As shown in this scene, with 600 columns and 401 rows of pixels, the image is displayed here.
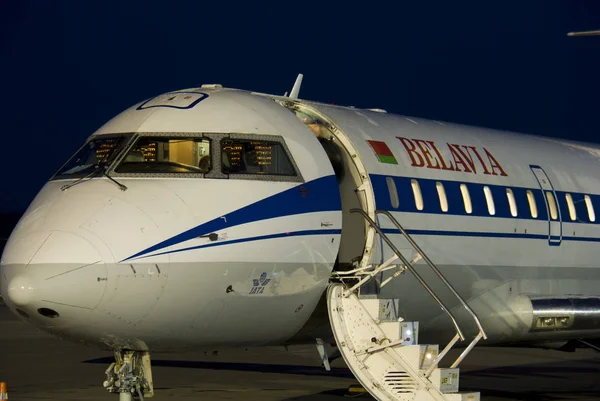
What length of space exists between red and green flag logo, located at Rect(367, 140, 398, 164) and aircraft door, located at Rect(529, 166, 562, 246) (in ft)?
13.3

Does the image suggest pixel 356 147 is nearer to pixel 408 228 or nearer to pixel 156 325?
pixel 408 228

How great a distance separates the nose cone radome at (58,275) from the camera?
1345 centimetres

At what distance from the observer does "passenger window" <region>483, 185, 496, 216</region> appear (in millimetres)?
19000

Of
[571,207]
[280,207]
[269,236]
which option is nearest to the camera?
[269,236]

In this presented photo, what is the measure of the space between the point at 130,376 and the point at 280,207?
272 cm

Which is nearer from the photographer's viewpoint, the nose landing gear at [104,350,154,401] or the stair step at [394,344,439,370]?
the nose landing gear at [104,350,154,401]

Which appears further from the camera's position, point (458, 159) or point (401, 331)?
point (458, 159)

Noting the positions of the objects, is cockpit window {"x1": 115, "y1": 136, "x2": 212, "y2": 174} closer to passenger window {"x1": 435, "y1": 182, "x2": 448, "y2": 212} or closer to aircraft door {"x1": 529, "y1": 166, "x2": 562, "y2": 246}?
passenger window {"x1": 435, "y1": 182, "x2": 448, "y2": 212}

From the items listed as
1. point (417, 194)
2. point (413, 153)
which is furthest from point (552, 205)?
point (417, 194)

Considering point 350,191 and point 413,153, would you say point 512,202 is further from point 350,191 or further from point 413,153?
point 350,191

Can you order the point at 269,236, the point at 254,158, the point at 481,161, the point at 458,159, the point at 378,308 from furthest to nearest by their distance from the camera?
the point at 481,161
the point at 458,159
the point at 378,308
the point at 254,158
the point at 269,236

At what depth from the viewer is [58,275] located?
13430 millimetres

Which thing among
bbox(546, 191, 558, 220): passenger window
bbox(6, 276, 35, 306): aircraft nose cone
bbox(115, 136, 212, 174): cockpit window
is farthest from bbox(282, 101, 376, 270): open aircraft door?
bbox(546, 191, 558, 220): passenger window

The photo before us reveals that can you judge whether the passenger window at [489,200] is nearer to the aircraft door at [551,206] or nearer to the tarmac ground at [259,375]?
the aircraft door at [551,206]
